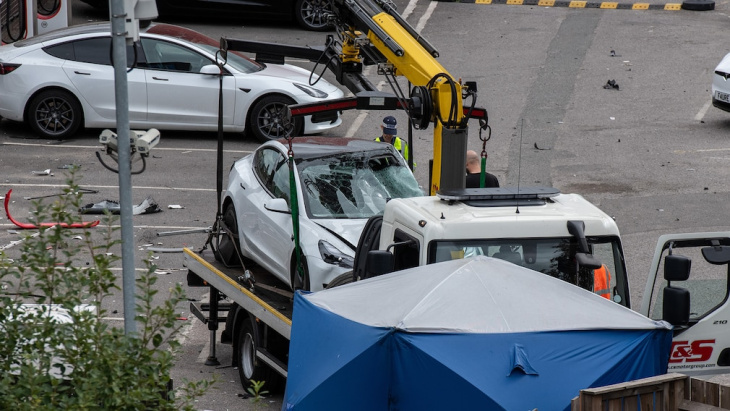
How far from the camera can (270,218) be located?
10.8 meters

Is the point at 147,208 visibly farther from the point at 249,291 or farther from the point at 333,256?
the point at 333,256

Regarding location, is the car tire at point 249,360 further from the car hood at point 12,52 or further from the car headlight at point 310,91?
the car hood at point 12,52

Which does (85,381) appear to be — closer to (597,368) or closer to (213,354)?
(597,368)

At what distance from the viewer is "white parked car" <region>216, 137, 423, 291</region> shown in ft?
32.6

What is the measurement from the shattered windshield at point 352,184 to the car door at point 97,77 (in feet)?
28.2

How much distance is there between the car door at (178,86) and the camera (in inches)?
737

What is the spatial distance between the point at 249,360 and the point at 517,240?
3435 mm

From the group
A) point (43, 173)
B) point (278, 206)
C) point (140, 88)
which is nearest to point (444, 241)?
point (278, 206)

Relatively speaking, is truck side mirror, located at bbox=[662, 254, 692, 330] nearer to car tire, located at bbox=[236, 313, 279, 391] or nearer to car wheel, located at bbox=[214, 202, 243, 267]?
car tire, located at bbox=[236, 313, 279, 391]

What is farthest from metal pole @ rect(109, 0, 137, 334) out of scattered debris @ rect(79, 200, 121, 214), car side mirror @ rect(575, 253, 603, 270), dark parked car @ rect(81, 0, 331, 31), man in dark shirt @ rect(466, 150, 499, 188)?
dark parked car @ rect(81, 0, 331, 31)

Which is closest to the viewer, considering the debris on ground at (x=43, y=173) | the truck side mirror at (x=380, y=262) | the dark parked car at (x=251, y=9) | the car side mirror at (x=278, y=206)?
the truck side mirror at (x=380, y=262)

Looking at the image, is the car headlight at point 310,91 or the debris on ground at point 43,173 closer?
the debris on ground at point 43,173

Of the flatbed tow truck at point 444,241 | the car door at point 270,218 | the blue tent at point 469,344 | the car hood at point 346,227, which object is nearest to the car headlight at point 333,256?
the car hood at point 346,227

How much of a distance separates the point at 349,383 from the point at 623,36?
20388 mm
